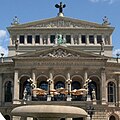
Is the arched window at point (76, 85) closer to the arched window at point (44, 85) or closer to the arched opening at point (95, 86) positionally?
the arched opening at point (95, 86)

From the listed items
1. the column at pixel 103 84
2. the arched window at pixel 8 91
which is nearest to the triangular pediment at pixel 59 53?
the column at pixel 103 84

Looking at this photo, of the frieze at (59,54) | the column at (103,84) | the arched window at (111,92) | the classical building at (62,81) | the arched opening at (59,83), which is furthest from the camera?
the arched window at (111,92)

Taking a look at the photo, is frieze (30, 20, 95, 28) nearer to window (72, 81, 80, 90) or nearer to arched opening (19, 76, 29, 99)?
window (72, 81, 80, 90)

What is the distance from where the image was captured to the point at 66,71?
185ft

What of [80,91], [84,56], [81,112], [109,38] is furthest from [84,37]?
[81,112]

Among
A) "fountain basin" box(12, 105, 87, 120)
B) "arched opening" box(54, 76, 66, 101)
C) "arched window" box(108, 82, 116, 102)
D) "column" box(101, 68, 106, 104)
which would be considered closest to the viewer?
"fountain basin" box(12, 105, 87, 120)

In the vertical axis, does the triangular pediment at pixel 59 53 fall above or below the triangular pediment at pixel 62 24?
below

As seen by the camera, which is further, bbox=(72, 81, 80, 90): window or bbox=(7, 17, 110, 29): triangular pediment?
bbox=(7, 17, 110, 29): triangular pediment

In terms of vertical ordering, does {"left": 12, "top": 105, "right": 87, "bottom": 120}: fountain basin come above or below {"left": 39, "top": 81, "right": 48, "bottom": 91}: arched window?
below

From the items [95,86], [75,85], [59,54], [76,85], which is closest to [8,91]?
[59,54]

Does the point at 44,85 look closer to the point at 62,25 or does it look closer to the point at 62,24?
the point at 62,25

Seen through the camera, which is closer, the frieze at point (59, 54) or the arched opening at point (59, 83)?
the arched opening at point (59, 83)

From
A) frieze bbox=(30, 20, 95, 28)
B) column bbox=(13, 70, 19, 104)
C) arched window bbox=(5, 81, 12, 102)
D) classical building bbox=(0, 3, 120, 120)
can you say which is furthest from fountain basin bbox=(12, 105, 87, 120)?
frieze bbox=(30, 20, 95, 28)

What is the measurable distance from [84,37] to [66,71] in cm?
1266
